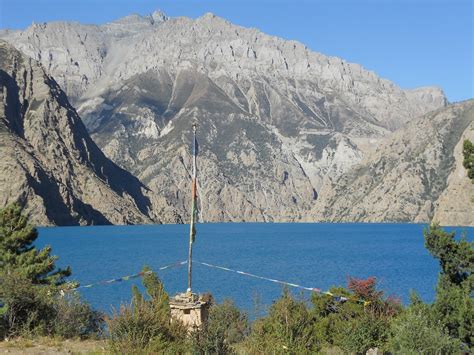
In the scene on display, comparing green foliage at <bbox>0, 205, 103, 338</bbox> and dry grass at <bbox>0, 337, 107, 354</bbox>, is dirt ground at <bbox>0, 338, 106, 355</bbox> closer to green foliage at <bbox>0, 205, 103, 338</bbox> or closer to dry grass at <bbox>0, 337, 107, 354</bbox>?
dry grass at <bbox>0, 337, 107, 354</bbox>

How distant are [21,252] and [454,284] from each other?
24282 millimetres

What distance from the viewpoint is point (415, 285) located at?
75.8 meters

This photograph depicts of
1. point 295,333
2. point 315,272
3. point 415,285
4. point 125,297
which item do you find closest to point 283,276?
point 315,272

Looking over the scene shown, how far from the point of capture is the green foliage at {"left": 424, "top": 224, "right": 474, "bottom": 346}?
26484 millimetres

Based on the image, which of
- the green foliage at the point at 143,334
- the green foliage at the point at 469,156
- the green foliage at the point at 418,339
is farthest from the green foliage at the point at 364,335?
the green foliage at the point at 469,156

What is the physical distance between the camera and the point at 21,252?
37250 millimetres

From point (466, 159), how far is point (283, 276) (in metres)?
56.2

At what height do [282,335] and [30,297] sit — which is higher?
[30,297]

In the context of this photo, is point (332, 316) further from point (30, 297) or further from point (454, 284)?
point (30, 297)

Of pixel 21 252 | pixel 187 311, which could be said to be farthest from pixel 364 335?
pixel 21 252

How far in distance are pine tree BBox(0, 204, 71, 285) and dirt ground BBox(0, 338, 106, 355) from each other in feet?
36.8

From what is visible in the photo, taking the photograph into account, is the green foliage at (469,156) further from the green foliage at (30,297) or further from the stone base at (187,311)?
the green foliage at (30,297)

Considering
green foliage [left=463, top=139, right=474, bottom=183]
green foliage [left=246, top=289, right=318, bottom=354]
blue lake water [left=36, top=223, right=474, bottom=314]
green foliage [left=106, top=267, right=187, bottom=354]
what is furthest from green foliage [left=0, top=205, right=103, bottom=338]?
green foliage [left=463, top=139, right=474, bottom=183]

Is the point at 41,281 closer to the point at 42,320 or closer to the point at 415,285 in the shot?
the point at 42,320
